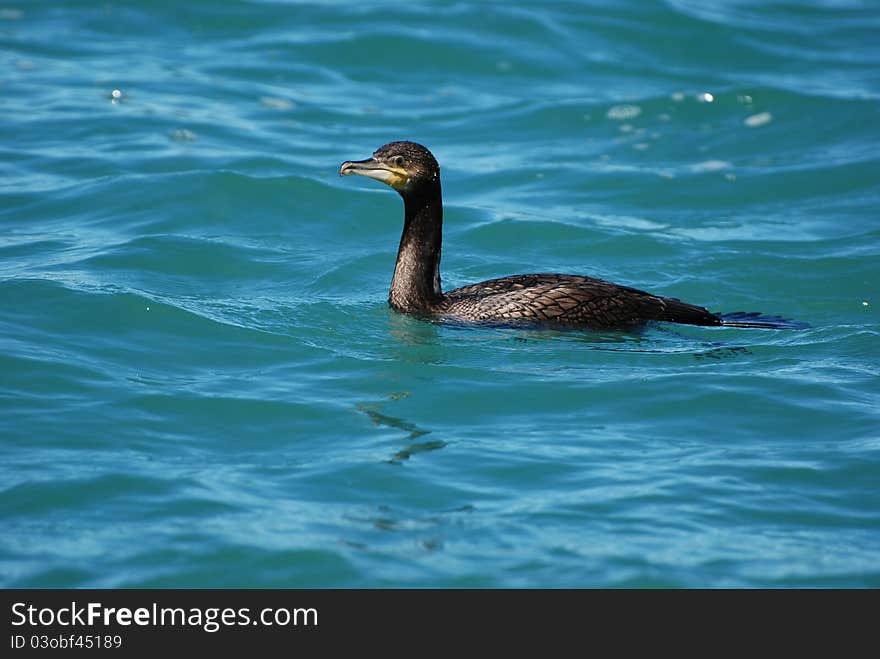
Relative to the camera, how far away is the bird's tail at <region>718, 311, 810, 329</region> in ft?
32.0

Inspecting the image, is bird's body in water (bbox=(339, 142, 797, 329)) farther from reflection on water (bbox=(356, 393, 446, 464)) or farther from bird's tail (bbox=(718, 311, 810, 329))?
reflection on water (bbox=(356, 393, 446, 464))

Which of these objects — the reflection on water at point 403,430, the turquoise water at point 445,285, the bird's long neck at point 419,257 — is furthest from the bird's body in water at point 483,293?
the reflection on water at point 403,430

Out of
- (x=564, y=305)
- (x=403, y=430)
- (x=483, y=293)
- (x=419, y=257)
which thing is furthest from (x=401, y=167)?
(x=403, y=430)

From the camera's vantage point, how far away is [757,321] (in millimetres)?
9891

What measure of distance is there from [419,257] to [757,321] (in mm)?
2604

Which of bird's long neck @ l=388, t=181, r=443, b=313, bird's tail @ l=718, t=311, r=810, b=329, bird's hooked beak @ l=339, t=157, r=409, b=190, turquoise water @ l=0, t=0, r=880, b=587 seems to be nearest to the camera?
turquoise water @ l=0, t=0, r=880, b=587

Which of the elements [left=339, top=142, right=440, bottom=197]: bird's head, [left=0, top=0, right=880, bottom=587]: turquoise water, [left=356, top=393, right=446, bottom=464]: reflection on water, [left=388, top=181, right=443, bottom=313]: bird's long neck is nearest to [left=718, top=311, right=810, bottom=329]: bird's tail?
[left=0, top=0, right=880, bottom=587]: turquoise water

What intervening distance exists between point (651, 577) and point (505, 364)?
2972 millimetres

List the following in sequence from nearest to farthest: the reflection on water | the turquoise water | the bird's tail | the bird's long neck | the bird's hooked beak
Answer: the turquoise water
the reflection on water
the bird's hooked beak
the bird's tail
the bird's long neck

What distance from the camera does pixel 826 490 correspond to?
7.27 metres

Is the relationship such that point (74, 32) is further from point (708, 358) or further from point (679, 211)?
point (708, 358)

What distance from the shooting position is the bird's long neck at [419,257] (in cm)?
991
